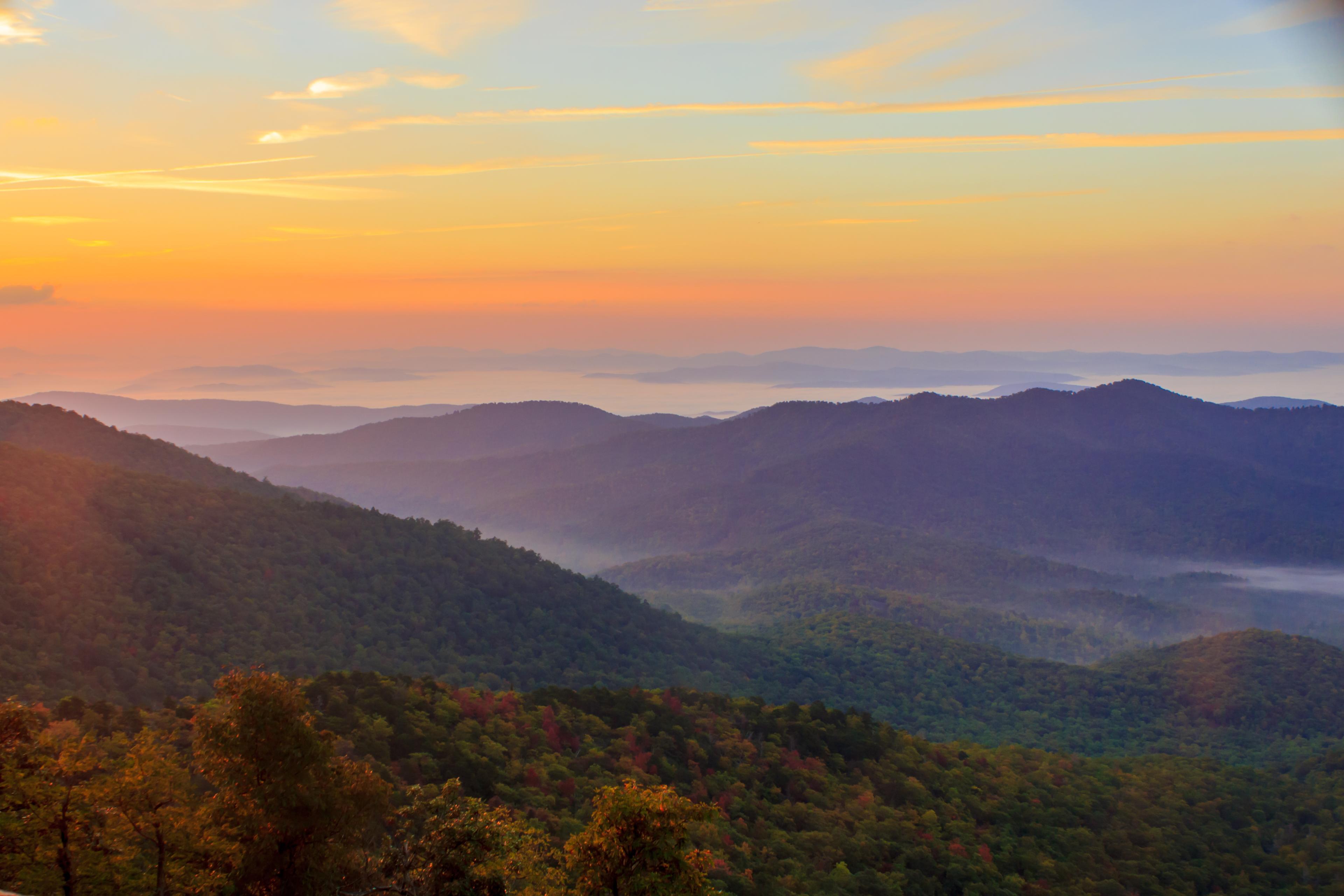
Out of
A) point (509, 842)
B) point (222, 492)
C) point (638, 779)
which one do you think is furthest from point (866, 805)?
point (222, 492)

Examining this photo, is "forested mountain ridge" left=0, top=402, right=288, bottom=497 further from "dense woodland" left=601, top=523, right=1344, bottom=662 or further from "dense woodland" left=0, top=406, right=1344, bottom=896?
"dense woodland" left=601, top=523, right=1344, bottom=662

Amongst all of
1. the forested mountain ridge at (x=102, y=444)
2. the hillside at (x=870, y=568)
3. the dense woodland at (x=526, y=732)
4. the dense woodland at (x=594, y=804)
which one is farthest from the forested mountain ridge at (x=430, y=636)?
the hillside at (x=870, y=568)

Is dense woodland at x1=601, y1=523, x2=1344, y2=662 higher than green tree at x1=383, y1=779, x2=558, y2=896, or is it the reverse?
green tree at x1=383, y1=779, x2=558, y2=896

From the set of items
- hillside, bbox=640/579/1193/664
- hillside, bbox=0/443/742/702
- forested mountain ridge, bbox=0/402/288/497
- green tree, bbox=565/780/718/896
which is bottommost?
hillside, bbox=640/579/1193/664

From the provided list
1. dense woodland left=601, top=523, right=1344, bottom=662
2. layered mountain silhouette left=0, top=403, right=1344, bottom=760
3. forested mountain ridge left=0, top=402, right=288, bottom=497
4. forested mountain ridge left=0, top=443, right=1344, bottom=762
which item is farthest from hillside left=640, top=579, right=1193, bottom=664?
forested mountain ridge left=0, top=402, right=288, bottom=497

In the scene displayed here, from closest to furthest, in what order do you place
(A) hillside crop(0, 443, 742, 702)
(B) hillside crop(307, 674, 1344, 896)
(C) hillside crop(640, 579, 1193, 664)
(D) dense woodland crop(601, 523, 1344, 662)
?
1. (B) hillside crop(307, 674, 1344, 896)
2. (A) hillside crop(0, 443, 742, 702)
3. (C) hillside crop(640, 579, 1193, 664)
4. (D) dense woodland crop(601, 523, 1344, 662)

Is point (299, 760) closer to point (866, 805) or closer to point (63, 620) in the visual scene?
point (866, 805)

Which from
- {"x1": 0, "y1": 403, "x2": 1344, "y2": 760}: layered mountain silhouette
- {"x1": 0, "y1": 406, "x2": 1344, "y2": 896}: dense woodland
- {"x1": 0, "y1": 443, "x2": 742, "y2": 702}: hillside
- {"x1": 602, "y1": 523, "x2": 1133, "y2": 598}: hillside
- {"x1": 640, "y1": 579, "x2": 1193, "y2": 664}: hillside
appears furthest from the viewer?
{"x1": 602, "y1": 523, "x2": 1133, "y2": 598}: hillside

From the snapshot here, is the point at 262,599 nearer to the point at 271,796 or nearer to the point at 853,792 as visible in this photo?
the point at 853,792
